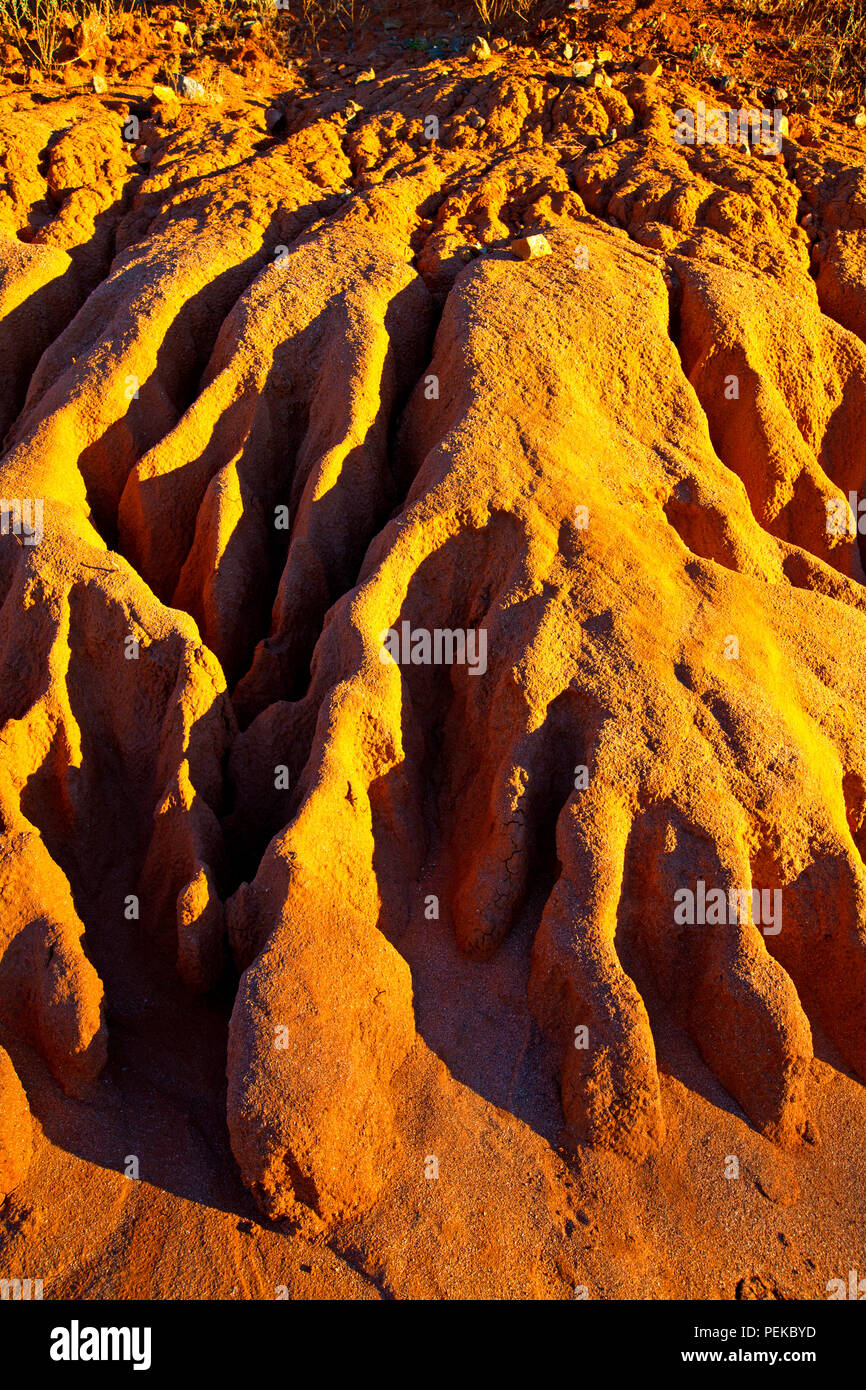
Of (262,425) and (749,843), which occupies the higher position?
(262,425)

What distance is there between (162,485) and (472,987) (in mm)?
3273

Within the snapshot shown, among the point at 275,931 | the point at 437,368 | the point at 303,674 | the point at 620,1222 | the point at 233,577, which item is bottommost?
the point at 620,1222

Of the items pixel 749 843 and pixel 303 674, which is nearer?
pixel 749 843

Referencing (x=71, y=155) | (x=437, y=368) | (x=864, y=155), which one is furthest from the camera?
(x=864, y=155)

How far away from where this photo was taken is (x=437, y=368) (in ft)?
18.8

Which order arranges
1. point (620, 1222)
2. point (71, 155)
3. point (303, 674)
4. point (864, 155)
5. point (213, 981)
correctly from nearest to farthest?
point (620, 1222)
point (213, 981)
point (303, 674)
point (71, 155)
point (864, 155)

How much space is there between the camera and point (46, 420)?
5.48 meters

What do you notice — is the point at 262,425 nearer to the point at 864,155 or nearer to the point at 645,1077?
the point at 645,1077

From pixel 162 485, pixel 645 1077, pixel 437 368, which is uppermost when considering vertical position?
pixel 437 368

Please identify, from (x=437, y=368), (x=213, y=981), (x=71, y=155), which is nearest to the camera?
(x=213, y=981)

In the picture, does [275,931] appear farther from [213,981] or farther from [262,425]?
[262,425]

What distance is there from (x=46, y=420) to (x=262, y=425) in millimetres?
1223

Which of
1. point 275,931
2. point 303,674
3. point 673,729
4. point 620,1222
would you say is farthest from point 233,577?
point 620,1222

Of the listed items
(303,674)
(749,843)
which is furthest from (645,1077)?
(303,674)
